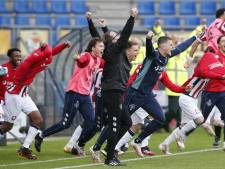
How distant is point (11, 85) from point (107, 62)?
8.63 feet

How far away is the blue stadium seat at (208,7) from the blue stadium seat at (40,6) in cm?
585

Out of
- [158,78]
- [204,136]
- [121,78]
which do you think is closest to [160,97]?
[204,136]

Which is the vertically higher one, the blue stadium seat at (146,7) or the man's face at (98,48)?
the blue stadium seat at (146,7)

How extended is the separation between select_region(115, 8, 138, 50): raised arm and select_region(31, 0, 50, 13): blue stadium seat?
56.2ft

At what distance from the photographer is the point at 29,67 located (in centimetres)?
→ 1356

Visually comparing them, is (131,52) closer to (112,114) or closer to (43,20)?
(112,114)

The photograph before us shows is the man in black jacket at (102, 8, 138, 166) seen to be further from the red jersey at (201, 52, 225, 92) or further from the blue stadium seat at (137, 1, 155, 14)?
the blue stadium seat at (137, 1, 155, 14)

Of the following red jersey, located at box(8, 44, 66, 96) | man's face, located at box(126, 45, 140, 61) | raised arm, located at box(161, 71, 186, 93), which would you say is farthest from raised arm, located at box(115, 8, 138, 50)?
raised arm, located at box(161, 71, 186, 93)

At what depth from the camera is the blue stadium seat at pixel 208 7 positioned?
29.7m

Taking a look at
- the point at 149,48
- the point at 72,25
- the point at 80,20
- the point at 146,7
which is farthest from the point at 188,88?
the point at 146,7

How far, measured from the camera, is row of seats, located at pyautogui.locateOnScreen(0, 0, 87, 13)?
28.3 m

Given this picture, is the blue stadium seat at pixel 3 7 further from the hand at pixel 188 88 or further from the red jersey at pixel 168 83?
the hand at pixel 188 88

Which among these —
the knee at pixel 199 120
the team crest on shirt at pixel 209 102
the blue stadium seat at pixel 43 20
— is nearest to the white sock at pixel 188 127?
the knee at pixel 199 120

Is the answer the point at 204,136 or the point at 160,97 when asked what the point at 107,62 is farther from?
the point at 160,97
